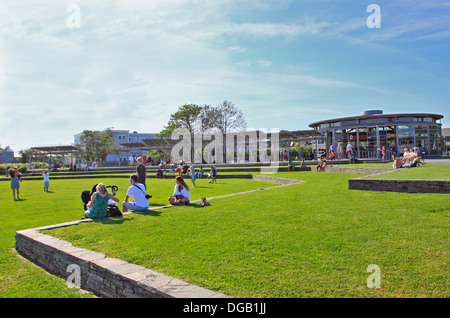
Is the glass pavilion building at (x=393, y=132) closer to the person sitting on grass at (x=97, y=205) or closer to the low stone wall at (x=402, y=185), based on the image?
the low stone wall at (x=402, y=185)

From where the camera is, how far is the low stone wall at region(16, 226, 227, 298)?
3.72 m

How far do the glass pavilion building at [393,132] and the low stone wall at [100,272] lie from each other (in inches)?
1425

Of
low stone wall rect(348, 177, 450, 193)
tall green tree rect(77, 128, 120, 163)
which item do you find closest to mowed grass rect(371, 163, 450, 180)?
low stone wall rect(348, 177, 450, 193)

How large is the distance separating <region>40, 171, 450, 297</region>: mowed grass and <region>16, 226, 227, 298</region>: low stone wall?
0.70 ft

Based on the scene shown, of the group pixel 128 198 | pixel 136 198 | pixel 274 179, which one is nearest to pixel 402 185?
pixel 136 198

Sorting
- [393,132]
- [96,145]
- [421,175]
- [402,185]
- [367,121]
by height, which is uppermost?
[367,121]

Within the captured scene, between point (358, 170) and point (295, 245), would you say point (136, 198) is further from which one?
point (358, 170)

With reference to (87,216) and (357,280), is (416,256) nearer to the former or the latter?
(357,280)

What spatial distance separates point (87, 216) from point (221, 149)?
37.0 meters

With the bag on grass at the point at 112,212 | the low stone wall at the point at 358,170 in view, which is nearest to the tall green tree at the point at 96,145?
the low stone wall at the point at 358,170

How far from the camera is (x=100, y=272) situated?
4.55 meters

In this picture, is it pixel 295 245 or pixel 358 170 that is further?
pixel 358 170

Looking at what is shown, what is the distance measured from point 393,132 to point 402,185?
107ft

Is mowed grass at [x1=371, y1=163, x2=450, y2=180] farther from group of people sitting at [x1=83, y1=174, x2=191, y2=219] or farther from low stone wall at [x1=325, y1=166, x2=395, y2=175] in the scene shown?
group of people sitting at [x1=83, y1=174, x2=191, y2=219]
